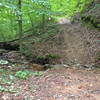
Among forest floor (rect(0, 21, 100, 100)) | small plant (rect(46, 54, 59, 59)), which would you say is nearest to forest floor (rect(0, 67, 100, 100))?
forest floor (rect(0, 21, 100, 100))

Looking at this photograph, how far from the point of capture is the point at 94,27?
46.2 ft

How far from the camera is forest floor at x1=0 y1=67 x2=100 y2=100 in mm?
6355

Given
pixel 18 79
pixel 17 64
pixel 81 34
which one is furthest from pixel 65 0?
pixel 18 79

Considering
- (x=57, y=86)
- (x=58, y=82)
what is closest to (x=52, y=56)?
(x=58, y=82)

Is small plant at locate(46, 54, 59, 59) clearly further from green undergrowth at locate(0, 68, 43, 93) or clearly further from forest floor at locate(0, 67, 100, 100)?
green undergrowth at locate(0, 68, 43, 93)

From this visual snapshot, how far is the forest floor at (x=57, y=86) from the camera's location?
6355 millimetres

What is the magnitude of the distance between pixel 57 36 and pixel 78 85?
23.4ft

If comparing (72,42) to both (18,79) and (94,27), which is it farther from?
(18,79)

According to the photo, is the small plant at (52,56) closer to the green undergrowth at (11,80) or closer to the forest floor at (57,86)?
the forest floor at (57,86)

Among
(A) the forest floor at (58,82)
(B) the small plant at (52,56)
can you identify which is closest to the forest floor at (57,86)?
(A) the forest floor at (58,82)

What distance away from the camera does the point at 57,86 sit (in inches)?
293

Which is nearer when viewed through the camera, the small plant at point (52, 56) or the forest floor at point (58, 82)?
the forest floor at point (58, 82)

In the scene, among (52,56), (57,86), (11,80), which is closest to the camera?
(57,86)

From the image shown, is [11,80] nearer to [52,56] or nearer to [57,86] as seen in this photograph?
[57,86]
